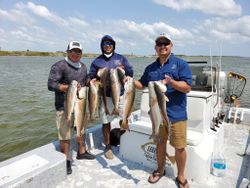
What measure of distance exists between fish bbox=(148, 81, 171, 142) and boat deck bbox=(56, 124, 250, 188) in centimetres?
115

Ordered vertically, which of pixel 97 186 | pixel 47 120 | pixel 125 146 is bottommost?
pixel 47 120

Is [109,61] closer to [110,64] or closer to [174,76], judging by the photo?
[110,64]

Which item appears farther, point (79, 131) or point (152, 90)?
point (79, 131)

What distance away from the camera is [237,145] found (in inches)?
219

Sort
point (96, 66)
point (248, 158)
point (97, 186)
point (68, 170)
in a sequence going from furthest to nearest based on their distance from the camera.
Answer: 1. point (248, 158)
2. point (96, 66)
3. point (68, 170)
4. point (97, 186)

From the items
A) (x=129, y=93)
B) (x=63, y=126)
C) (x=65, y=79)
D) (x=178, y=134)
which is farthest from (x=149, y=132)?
(x=65, y=79)

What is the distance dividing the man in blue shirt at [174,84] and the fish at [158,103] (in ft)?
0.37

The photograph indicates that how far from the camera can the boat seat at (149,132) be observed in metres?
3.88

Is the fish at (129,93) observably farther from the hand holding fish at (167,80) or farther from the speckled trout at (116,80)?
the hand holding fish at (167,80)

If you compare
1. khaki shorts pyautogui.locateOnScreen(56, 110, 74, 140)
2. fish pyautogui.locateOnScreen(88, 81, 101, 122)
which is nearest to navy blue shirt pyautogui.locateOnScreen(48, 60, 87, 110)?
khaki shorts pyautogui.locateOnScreen(56, 110, 74, 140)

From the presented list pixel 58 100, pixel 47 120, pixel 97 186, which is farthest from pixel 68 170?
pixel 47 120

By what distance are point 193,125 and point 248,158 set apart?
5.06 ft

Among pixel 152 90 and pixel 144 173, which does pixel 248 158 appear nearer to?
pixel 144 173

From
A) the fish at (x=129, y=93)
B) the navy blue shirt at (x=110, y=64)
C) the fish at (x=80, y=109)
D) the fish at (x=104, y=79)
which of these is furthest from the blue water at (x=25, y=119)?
the fish at (x=80, y=109)
